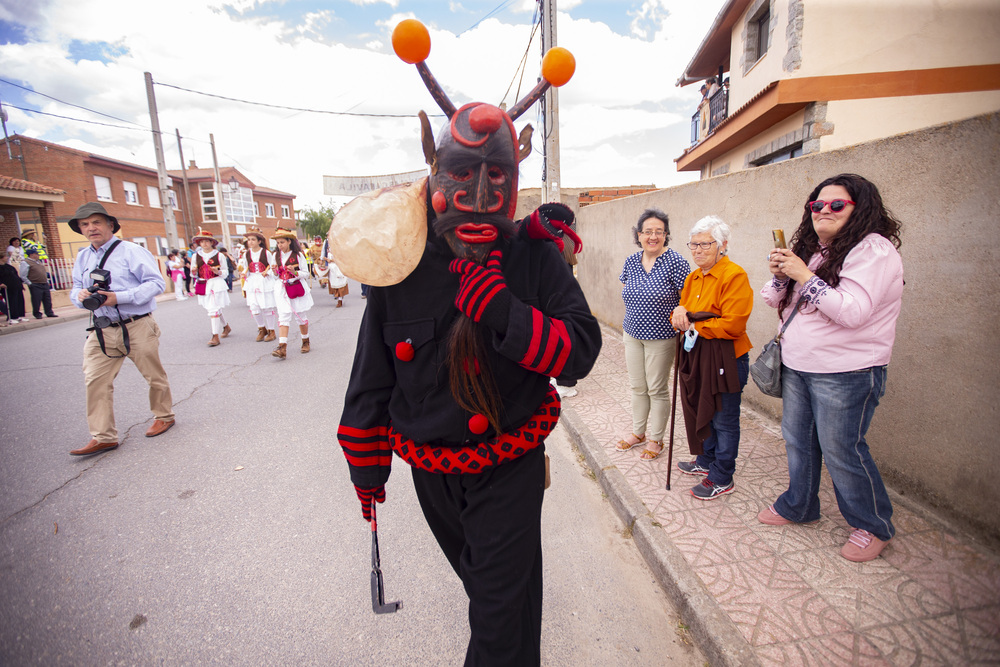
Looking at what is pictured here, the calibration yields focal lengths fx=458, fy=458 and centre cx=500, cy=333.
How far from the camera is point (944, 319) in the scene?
256cm

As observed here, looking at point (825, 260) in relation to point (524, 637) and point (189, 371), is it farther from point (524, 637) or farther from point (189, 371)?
point (189, 371)

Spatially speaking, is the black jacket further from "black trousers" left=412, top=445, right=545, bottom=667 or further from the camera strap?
the camera strap

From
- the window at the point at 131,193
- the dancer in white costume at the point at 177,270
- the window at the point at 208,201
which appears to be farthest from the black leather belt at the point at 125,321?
the window at the point at 208,201

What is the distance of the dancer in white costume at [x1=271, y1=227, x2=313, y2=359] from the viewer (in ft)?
23.9

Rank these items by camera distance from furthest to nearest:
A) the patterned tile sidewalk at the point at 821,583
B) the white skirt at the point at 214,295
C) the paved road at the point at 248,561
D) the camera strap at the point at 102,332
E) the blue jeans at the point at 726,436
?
the white skirt at the point at 214,295 < the camera strap at the point at 102,332 < the blue jeans at the point at 726,436 < the paved road at the point at 248,561 < the patterned tile sidewalk at the point at 821,583

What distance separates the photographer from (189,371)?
6.44 meters

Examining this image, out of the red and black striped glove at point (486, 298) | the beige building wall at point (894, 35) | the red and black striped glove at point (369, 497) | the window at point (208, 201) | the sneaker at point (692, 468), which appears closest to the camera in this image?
the red and black striped glove at point (486, 298)

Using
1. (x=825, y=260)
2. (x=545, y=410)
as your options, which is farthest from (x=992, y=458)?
(x=545, y=410)

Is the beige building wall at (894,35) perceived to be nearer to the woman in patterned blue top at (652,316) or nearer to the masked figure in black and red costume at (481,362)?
the woman in patterned blue top at (652,316)

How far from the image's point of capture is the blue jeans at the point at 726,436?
291cm

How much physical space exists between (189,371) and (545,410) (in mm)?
Result: 6659

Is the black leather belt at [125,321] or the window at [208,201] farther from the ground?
the window at [208,201]

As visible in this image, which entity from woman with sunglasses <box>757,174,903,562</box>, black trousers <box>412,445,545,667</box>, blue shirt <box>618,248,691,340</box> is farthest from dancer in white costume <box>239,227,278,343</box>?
woman with sunglasses <box>757,174,903,562</box>

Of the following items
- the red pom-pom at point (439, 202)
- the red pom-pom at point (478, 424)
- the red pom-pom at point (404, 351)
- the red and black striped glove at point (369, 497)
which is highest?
the red pom-pom at point (439, 202)
